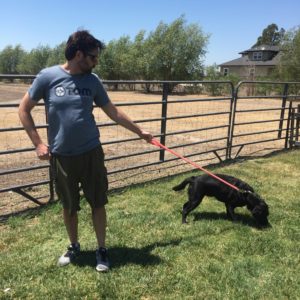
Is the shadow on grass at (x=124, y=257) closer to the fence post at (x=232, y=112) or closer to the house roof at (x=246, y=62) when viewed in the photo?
the fence post at (x=232, y=112)

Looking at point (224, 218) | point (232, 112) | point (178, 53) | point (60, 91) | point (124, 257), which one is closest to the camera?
point (60, 91)

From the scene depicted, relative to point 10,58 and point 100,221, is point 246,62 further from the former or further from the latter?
point 10,58

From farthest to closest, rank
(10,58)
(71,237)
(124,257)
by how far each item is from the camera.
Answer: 1. (10,58)
2. (124,257)
3. (71,237)

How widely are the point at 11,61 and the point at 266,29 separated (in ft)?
219

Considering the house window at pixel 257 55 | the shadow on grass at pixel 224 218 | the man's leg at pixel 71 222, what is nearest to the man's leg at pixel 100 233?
the man's leg at pixel 71 222

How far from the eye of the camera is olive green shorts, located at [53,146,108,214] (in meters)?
3.45

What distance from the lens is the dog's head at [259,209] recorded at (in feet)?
15.5

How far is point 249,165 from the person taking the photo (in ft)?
26.2

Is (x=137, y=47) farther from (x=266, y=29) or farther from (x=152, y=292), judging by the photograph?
(x=266, y=29)

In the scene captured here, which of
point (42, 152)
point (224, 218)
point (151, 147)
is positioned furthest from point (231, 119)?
point (42, 152)

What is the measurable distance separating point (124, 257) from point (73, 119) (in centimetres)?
151

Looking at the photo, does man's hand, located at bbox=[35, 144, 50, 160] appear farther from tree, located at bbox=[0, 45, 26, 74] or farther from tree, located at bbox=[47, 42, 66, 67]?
tree, located at bbox=[0, 45, 26, 74]

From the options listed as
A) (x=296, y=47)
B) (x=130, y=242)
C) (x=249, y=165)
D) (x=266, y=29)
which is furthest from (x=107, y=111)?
(x=266, y=29)

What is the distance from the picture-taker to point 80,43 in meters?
3.25
